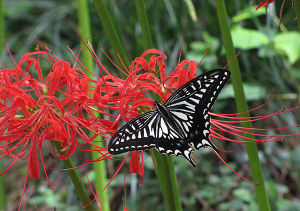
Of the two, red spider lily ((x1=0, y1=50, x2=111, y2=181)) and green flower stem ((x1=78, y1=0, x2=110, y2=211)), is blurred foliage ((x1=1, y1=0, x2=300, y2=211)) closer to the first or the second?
green flower stem ((x1=78, y1=0, x2=110, y2=211))

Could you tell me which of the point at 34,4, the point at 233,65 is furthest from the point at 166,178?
the point at 34,4

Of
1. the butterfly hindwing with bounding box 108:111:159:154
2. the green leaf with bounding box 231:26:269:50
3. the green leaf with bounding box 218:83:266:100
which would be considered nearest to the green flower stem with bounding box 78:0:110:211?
the butterfly hindwing with bounding box 108:111:159:154

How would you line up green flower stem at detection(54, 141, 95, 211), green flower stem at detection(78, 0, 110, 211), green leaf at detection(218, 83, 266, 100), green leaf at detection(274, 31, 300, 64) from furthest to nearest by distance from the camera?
green leaf at detection(218, 83, 266, 100)
green leaf at detection(274, 31, 300, 64)
green flower stem at detection(78, 0, 110, 211)
green flower stem at detection(54, 141, 95, 211)

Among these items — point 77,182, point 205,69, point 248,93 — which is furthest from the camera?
point 205,69

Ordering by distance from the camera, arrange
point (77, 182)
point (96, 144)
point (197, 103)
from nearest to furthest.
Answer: point (77, 182)
point (197, 103)
point (96, 144)

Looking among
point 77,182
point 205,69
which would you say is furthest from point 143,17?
point 205,69

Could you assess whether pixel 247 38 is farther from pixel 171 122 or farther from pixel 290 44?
→ pixel 171 122
